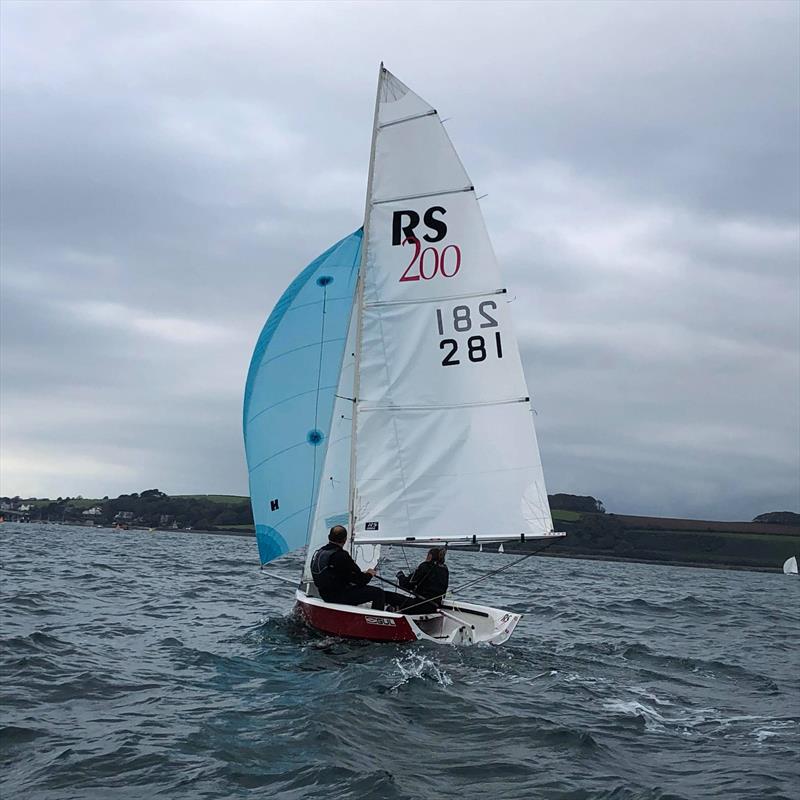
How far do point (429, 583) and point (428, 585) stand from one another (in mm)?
31

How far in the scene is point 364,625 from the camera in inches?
458

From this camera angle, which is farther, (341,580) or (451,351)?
(451,351)

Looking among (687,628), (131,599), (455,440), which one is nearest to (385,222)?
(455,440)

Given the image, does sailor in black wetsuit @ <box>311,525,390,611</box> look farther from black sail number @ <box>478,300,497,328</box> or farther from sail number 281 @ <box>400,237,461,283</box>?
sail number 281 @ <box>400,237,461,283</box>

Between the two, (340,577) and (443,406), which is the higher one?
(443,406)

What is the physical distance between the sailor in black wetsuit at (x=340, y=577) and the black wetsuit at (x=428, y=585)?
604 millimetres

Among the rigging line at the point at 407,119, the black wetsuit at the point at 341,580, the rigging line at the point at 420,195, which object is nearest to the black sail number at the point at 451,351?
the rigging line at the point at 420,195

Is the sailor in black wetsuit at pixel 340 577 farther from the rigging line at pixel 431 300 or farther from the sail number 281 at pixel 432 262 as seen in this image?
the sail number 281 at pixel 432 262

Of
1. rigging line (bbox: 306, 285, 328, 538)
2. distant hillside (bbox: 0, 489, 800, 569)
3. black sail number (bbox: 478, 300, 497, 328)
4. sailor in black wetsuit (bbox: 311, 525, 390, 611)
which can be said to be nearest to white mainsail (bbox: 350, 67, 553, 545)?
black sail number (bbox: 478, 300, 497, 328)

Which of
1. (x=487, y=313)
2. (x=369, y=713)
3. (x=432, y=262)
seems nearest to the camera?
(x=369, y=713)

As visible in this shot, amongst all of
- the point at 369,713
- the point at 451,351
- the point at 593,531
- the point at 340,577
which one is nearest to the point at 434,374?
the point at 451,351

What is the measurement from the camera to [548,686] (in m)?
10.2

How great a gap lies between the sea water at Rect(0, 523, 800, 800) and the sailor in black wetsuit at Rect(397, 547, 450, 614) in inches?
37.5

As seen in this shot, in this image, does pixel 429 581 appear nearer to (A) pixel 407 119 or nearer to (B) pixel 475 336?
(B) pixel 475 336
